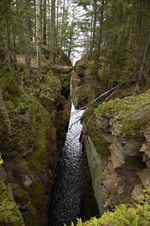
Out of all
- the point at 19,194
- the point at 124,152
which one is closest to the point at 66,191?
the point at 19,194

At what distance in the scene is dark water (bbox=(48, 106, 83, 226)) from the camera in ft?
38.2

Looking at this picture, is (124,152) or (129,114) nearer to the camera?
(124,152)

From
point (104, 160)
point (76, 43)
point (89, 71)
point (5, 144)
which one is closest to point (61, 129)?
point (89, 71)

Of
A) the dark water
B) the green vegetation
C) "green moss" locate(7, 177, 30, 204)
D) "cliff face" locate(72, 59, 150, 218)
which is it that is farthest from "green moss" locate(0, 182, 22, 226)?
the dark water

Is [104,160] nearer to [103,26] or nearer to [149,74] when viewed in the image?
[149,74]

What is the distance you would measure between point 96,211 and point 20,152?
6601mm

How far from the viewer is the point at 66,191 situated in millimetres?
13539

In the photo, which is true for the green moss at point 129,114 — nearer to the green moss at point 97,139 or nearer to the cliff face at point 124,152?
the cliff face at point 124,152

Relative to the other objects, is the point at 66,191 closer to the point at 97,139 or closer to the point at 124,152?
the point at 97,139

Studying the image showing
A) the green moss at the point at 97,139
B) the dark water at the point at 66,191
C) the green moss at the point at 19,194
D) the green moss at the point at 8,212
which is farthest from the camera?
the dark water at the point at 66,191

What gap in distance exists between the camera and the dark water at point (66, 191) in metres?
11.6

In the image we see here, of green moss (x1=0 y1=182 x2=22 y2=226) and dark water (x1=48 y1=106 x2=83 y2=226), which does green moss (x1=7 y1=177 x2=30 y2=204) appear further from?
dark water (x1=48 y1=106 x2=83 y2=226)

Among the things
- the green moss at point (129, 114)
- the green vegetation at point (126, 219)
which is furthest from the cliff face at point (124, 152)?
the green vegetation at point (126, 219)

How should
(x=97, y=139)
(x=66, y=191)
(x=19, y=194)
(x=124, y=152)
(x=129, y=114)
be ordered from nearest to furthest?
1. (x=19, y=194)
2. (x=124, y=152)
3. (x=129, y=114)
4. (x=97, y=139)
5. (x=66, y=191)
